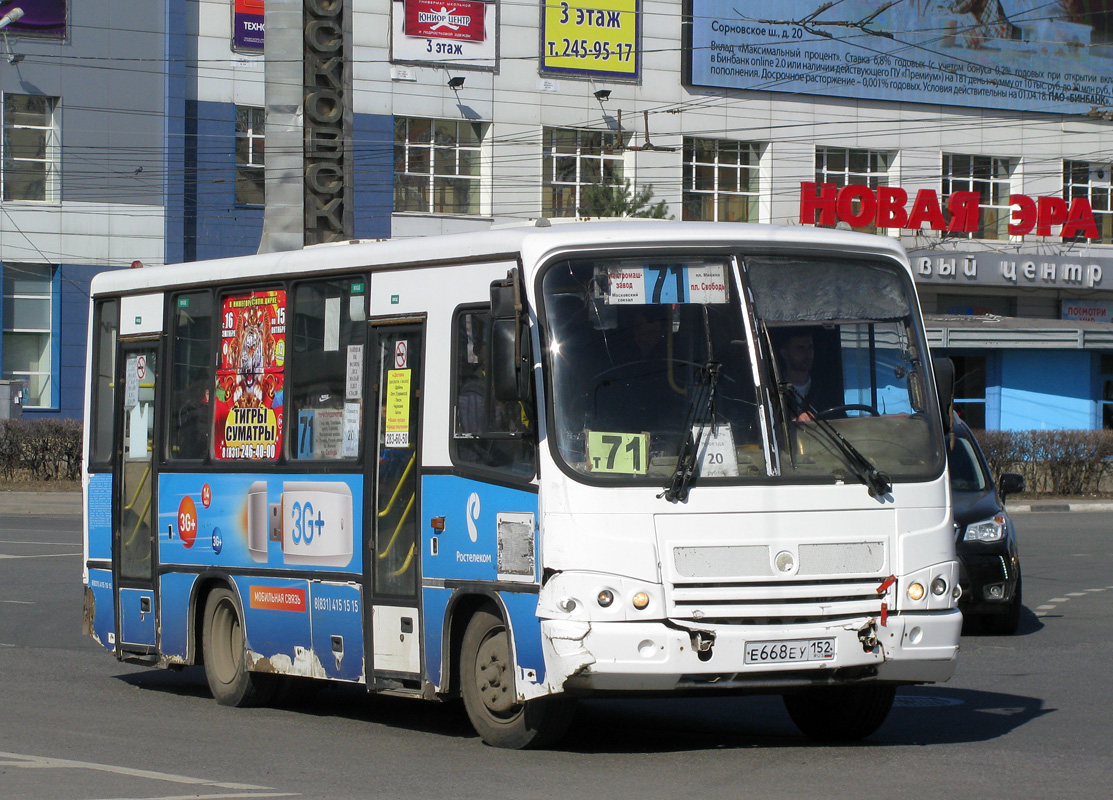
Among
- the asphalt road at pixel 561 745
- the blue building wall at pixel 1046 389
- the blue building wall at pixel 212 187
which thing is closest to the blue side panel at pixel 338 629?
the asphalt road at pixel 561 745

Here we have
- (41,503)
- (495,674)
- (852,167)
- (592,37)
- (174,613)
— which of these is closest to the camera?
(495,674)

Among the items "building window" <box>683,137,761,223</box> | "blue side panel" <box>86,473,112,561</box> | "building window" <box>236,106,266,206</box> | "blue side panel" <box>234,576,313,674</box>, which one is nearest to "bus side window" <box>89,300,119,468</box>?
"blue side panel" <box>86,473,112,561</box>

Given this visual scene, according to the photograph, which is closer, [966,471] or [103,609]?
[103,609]

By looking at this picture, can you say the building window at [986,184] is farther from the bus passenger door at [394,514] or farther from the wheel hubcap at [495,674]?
the wheel hubcap at [495,674]

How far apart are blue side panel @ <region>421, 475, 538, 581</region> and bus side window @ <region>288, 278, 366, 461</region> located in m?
0.90

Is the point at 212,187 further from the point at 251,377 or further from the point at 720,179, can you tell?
the point at 251,377

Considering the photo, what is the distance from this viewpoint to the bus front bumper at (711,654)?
757cm

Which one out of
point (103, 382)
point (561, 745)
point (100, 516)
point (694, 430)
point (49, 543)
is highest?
point (103, 382)

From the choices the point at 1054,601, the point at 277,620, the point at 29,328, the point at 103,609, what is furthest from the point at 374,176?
the point at 277,620

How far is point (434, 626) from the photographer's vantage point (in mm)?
8633

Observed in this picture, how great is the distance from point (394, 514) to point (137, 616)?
3.13 meters

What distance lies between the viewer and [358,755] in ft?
27.6

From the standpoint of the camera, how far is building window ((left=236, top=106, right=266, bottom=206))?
41.3m

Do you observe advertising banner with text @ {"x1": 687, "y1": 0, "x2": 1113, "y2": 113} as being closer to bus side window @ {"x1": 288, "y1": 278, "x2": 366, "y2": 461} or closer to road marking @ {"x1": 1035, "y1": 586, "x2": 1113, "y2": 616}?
road marking @ {"x1": 1035, "y1": 586, "x2": 1113, "y2": 616}
